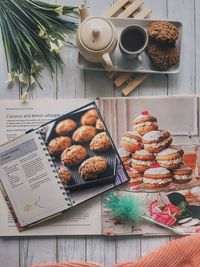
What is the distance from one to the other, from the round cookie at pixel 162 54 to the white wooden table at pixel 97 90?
0.04 metres

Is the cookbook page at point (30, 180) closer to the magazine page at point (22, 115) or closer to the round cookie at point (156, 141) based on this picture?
the magazine page at point (22, 115)

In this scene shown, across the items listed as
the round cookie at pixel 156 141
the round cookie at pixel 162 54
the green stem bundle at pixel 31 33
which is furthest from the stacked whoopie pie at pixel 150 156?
the green stem bundle at pixel 31 33

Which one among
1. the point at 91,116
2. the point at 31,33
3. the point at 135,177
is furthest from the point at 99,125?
the point at 31,33

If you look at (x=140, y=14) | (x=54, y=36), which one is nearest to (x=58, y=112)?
(x=54, y=36)

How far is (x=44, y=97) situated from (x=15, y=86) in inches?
2.5

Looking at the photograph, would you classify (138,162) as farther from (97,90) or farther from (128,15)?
(128,15)

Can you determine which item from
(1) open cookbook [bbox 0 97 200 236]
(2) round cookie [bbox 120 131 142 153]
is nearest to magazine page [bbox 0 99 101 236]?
(1) open cookbook [bbox 0 97 200 236]

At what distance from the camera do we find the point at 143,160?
2.90ft

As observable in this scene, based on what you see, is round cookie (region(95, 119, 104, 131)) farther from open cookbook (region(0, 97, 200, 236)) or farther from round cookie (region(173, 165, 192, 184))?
round cookie (region(173, 165, 192, 184))

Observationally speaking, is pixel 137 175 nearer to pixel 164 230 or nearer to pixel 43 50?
pixel 164 230

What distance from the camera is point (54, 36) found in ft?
2.89

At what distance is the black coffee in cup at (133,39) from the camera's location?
0.86 meters

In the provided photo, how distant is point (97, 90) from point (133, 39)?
12 centimetres

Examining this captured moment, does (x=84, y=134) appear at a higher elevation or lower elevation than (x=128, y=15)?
lower
